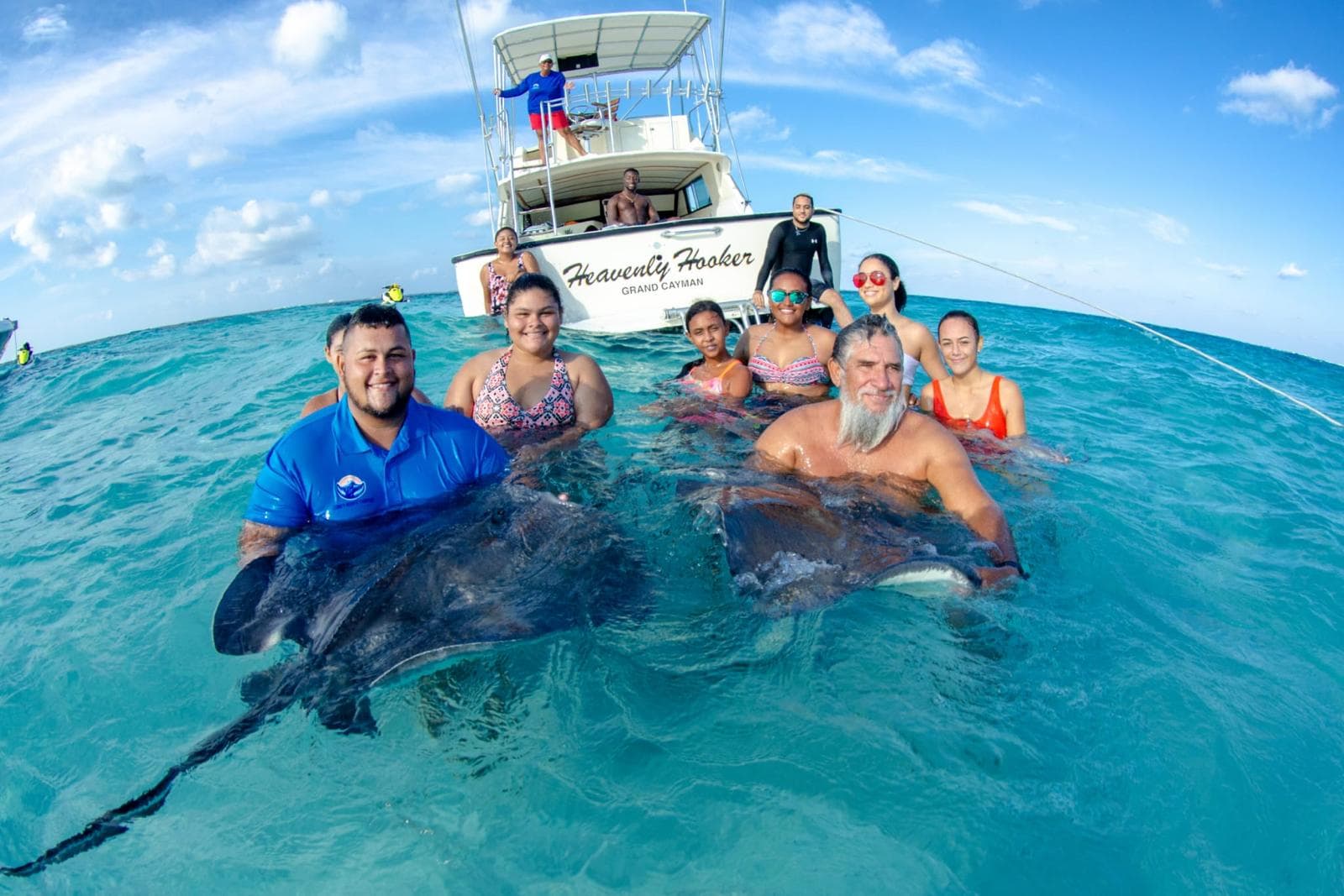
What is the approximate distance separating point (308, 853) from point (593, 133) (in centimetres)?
1277

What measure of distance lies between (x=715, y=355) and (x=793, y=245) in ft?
9.79

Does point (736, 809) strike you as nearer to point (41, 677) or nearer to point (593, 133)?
point (41, 677)

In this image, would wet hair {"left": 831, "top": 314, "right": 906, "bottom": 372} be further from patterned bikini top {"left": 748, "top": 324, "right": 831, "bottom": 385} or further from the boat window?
the boat window

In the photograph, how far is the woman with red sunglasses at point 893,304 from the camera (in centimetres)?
571

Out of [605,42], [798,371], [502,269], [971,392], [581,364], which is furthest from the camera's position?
[605,42]

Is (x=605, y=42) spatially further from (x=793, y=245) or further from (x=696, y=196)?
(x=793, y=245)

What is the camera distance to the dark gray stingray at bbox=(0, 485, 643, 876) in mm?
2227

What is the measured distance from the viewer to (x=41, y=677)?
318 centimetres

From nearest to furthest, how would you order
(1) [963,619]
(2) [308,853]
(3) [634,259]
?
1. (2) [308,853]
2. (1) [963,619]
3. (3) [634,259]

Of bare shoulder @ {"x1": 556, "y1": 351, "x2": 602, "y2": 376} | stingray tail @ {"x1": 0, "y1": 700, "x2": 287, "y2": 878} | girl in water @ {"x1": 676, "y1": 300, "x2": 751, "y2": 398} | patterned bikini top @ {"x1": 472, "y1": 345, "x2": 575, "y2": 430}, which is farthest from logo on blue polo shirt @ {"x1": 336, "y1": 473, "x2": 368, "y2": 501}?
girl in water @ {"x1": 676, "y1": 300, "x2": 751, "y2": 398}

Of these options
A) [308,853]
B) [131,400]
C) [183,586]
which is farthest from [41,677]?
[131,400]

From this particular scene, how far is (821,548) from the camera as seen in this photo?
302 cm

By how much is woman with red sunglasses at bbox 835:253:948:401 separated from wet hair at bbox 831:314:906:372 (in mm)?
1990

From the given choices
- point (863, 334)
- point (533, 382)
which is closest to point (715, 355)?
point (533, 382)
